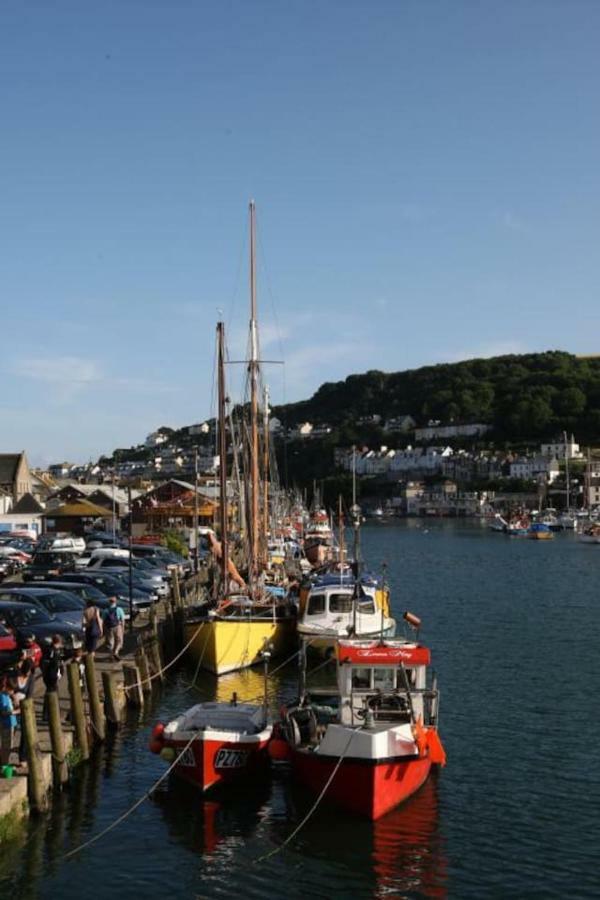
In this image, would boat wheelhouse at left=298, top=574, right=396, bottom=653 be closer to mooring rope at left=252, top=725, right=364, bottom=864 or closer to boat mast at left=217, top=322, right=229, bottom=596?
boat mast at left=217, top=322, right=229, bottom=596

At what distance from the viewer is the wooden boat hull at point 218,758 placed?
73.6ft

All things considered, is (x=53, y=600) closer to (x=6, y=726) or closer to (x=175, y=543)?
(x=6, y=726)

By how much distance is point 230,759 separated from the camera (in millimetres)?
22656

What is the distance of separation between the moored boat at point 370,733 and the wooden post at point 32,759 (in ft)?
17.1

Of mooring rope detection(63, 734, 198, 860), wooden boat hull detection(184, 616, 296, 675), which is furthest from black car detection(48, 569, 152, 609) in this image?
mooring rope detection(63, 734, 198, 860)

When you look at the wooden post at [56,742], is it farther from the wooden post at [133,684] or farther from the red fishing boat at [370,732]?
the wooden post at [133,684]

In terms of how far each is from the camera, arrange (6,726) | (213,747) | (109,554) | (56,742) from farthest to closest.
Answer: (109,554)
(213,747)
(56,742)
(6,726)

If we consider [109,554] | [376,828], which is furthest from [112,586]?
A: [376,828]

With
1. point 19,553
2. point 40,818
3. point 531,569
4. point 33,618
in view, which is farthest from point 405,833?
point 531,569

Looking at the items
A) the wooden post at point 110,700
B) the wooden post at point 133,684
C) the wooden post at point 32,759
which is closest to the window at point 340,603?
the wooden post at point 133,684

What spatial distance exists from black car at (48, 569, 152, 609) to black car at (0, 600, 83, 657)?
10.4 meters

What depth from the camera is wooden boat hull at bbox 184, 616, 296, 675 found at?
117 ft

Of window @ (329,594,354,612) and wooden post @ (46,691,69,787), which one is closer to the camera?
wooden post @ (46,691,69,787)

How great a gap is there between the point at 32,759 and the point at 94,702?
4.86 meters
